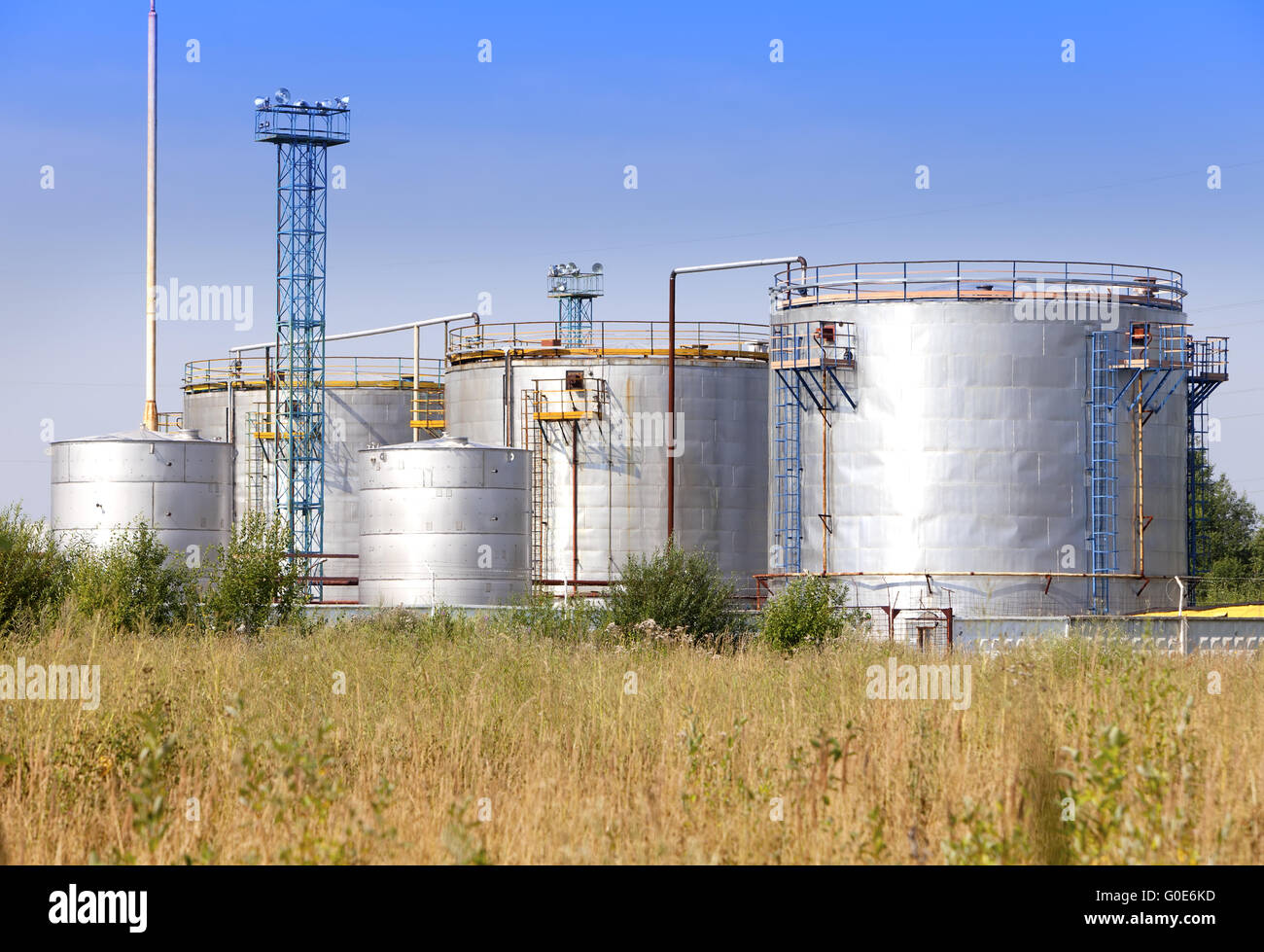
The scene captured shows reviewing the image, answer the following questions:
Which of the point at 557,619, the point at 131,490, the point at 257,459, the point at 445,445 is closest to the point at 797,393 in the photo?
the point at 445,445

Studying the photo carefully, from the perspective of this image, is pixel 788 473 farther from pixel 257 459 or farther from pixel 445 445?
pixel 257 459

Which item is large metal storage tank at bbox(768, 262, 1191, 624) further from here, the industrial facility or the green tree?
the green tree

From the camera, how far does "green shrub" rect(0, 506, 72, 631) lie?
2823cm

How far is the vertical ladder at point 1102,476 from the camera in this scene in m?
36.0

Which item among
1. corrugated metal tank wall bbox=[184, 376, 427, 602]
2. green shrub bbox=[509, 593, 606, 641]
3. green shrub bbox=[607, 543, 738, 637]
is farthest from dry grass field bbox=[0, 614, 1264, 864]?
corrugated metal tank wall bbox=[184, 376, 427, 602]

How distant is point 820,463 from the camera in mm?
37531

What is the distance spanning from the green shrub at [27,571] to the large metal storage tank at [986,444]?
18.2m

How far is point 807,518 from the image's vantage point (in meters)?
37.7

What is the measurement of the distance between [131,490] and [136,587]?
36.9ft

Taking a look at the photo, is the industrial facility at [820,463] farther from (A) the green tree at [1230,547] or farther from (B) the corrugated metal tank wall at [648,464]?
(A) the green tree at [1230,547]

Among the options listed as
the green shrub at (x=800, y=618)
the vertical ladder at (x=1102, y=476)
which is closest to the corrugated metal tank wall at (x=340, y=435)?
the vertical ladder at (x=1102, y=476)

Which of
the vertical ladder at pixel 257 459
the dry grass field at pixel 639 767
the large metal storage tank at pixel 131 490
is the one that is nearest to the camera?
the dry grass field at pixel 639 767
